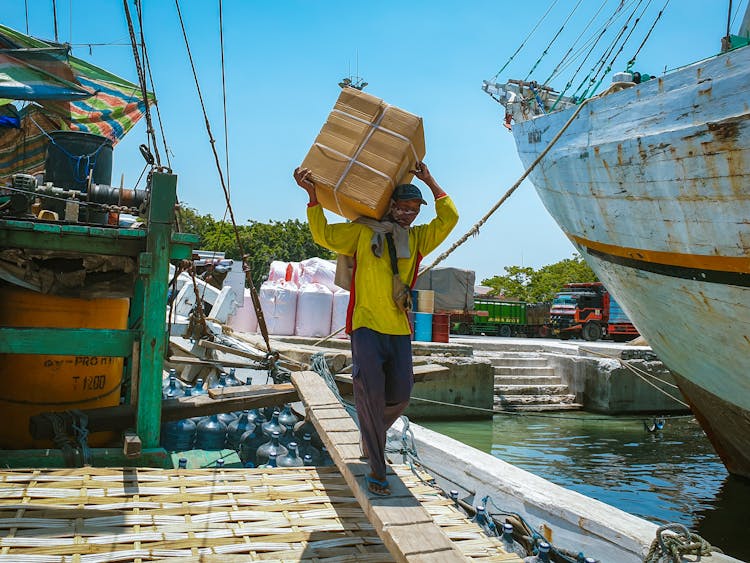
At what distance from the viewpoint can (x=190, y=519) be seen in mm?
3129

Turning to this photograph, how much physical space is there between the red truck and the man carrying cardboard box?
24.0 metres

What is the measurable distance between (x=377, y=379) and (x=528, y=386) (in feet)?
40.4

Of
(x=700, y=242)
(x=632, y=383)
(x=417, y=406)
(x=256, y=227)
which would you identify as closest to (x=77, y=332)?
(x=700, y=242)

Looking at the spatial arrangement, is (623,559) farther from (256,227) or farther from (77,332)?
(256,227)

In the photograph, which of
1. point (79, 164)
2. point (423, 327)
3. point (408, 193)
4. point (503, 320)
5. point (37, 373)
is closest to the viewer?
point (408, 193)

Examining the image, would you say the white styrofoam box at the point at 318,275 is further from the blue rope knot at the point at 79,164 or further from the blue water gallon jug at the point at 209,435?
the blue rope knot at the point at 79,164

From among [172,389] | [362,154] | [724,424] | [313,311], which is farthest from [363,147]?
[313,311]

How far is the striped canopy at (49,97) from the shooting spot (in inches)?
384

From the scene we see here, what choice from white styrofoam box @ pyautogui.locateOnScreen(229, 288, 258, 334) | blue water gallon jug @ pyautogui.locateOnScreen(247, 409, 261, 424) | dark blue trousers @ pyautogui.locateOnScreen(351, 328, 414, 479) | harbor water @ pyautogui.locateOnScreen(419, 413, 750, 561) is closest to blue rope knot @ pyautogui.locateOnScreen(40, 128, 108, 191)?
blue water gallon jug @ pyautogui.locateOnScreen(247, 409, 261, 424)

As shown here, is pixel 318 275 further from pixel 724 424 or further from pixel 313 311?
pixel 724 424

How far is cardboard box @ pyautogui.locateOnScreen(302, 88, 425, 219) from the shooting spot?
11.4 feet

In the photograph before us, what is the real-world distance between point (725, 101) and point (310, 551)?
5.28 metres

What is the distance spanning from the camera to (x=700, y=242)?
20.4ft

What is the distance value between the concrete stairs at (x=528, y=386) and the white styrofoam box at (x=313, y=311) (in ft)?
13.4
